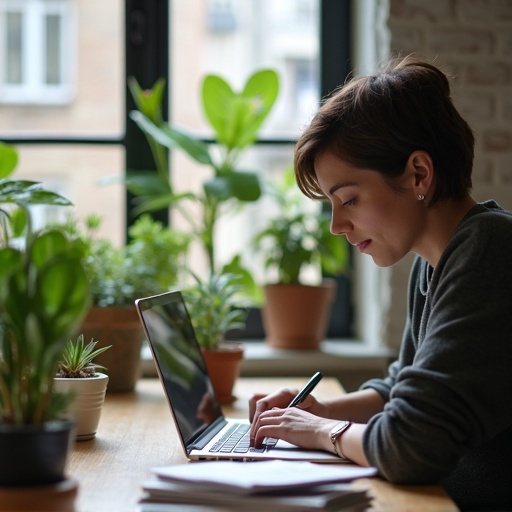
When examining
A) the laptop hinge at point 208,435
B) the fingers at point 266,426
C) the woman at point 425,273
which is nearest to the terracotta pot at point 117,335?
the laptop hinge at point 208,435

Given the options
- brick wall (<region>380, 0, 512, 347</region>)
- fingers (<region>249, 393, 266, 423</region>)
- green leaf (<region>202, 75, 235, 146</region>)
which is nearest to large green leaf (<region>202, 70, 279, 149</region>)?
green leaf (<region>202, 75, 235, 146</region>)

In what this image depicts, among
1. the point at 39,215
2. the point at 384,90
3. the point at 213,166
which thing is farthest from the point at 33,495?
the point at 39,215

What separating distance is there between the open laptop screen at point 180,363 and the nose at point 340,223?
37 centimetres

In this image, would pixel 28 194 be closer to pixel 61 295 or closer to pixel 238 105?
pixel 61 295

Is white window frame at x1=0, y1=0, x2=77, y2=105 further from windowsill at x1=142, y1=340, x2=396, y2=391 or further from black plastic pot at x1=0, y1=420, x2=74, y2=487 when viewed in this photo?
black plastic pot at x1=0, y1=420, x2=74, y2=487

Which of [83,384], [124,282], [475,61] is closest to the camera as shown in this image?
[83,384]

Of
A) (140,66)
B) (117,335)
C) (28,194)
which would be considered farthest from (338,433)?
(140,66)

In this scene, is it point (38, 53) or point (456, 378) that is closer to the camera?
point (456, 378)

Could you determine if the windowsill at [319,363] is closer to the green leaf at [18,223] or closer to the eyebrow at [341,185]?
the green leaf at [18,223]

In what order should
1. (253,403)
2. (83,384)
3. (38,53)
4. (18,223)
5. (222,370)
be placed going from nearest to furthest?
(83,384) → (253,403) → (18,223) → (222,370) → (38,53)

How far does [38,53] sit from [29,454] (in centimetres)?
203

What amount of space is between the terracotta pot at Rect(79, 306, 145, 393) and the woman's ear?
35.7 inches

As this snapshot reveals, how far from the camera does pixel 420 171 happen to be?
4.95ft

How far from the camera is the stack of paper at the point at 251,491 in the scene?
1.11 metres
